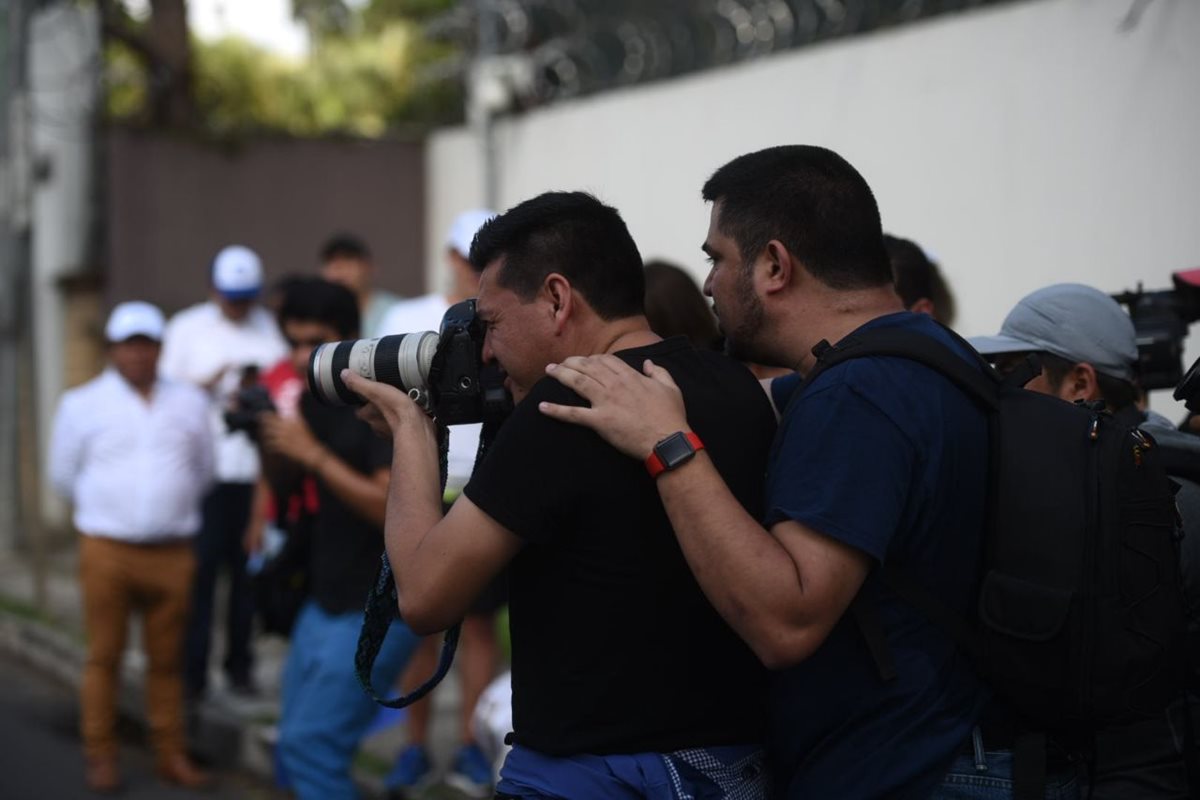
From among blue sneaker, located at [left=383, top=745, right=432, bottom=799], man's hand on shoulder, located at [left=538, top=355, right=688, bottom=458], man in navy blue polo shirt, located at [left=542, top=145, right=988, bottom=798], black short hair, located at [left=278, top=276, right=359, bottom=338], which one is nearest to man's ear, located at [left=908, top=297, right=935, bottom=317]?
man in navy blue polo shirt, located at [left=542, top=145, right=988, bottom=798]

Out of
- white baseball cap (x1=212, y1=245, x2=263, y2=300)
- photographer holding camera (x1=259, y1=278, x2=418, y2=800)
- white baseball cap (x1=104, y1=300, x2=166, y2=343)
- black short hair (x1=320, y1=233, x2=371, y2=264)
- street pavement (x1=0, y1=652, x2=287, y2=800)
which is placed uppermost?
black short hair (x1=320, y1=233, x2=371, y2=264)

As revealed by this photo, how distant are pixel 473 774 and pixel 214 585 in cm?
219

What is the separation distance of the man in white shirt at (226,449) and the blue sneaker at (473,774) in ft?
6.04

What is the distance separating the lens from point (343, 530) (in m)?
4.86

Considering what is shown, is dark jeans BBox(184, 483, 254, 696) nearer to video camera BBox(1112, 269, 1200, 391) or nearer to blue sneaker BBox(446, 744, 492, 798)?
blue sneaker BBox(446, 744, 492, 798)

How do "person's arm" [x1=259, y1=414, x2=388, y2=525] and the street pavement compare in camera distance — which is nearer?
"person's arm" [x1=259, y1=414, x2=388, y2=525]

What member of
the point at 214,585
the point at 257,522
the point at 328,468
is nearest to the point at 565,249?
the point at 328,468

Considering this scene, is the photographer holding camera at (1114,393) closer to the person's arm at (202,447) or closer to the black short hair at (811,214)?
the black short hair at (811,214)

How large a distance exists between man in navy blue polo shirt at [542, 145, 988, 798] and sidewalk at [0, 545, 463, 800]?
320cm

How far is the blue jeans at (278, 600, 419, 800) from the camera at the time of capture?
15.1 feet

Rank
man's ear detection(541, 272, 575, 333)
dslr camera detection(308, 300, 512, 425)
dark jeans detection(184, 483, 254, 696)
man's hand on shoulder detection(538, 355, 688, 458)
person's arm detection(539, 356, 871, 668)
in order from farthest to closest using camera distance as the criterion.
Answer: dark jeans detection(184, 483, 254, 696)
dslr camera detection(308, 300, 512, 425)
man's ear detection(541, 272, 575, 333)
man's hand on shoulder detection(538, 355, 688, 458)
person's arm detection(539, 356, 871, 668)

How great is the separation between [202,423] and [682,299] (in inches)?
125

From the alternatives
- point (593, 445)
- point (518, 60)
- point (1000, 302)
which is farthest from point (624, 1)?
point (593, 445)

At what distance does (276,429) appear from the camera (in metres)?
4.95
